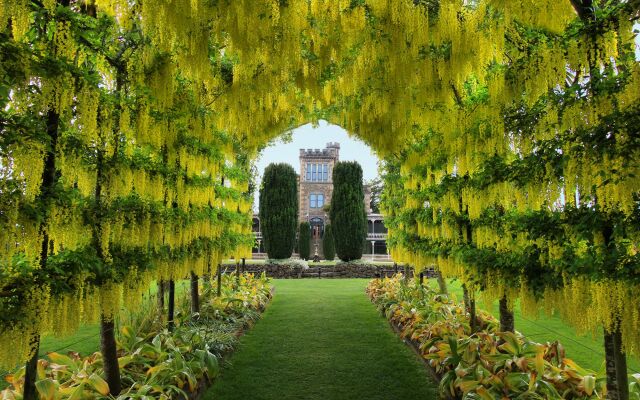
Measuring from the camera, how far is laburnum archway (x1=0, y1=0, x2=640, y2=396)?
2369 mm

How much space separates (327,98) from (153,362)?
4.08 m

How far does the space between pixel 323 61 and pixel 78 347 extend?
4.97 metres

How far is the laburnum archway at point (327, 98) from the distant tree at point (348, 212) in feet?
43.1

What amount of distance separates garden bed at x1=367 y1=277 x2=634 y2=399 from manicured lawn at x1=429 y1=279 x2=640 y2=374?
356 millimetres

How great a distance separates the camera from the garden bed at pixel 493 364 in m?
3.51

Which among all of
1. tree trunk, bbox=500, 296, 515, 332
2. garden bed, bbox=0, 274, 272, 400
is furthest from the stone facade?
tree trunk, bbox=500, 296, 515, 332

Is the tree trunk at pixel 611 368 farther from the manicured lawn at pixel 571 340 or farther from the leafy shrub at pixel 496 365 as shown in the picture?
the manicured lawn at pixel 571 340

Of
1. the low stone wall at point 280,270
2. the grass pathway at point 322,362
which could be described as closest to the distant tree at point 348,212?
the low stone wall at point 280,270

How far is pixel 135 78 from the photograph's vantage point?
3906 mm

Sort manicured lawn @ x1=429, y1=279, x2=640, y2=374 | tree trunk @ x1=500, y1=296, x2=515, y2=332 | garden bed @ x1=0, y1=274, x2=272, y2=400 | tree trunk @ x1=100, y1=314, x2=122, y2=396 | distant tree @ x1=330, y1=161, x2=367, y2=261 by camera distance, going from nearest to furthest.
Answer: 1. garden bed @ x1=0, y1=274, x2=272, y2=400
2. tree trunk @ x1=100, y1=314, x2=122, y2=396
3. tree trunk @ x1=500, y1=296, x2=515, y2=332
4. manicured lawn @ x1=429, y1=279, x2=640, y2=374
5. distant tree @ x1=330, y1=161, x2=367, y2=261

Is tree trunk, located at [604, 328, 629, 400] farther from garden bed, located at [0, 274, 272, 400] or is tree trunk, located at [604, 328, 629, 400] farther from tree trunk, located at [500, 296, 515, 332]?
garden bed, located at [0, 274, 272, 400]

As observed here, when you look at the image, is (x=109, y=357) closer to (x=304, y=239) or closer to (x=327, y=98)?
(x=327, y=98)

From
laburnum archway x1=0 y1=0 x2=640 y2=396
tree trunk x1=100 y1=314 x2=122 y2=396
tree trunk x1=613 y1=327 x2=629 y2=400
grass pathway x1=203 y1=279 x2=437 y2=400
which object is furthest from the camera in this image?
grass pathway x1=203 y1=279 x2=437 y2=400

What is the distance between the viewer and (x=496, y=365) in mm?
4059
